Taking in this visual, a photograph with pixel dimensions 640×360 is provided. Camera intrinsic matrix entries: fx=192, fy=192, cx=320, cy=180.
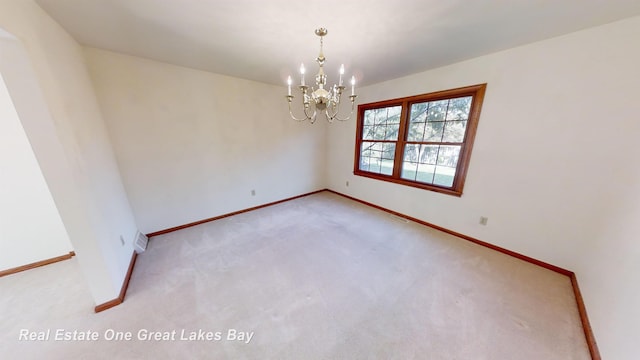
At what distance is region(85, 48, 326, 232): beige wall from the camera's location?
229 centimetres

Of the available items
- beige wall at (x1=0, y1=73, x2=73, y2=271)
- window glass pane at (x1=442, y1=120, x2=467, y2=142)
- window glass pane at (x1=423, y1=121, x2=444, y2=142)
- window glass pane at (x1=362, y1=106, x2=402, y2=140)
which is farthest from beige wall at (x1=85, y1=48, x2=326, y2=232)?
window glass pane at (x1=442, y1=120, x2=467, y2=142)

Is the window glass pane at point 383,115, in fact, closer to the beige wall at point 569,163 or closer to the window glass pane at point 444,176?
the beige wall at point 569,163

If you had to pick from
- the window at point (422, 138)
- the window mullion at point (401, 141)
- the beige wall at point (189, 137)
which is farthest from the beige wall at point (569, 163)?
the beige wall at point (189, 137)

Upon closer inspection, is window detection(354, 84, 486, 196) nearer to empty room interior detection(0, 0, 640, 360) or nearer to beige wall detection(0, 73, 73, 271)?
empty room interior detection(0, 0, 640, 360)

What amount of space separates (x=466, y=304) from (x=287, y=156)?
338 centimetres

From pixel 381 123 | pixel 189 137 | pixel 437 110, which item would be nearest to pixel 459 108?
pixel 437 110

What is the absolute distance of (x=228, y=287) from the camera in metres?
Result: 1.83

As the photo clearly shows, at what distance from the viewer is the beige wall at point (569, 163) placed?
55.0 inches

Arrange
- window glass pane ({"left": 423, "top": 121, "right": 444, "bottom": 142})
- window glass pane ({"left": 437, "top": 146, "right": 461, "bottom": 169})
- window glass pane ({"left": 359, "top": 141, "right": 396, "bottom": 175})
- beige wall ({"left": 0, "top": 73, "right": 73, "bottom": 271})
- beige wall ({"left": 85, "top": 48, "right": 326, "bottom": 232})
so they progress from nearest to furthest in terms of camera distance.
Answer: beige wall ({"left": 0, "top": 73, "right": 73, "bottom": 271}), beige wall ({"left": 85, "top": 48, "right": 326, "bottom": 232}), window glass pane ({"left": 437, "top": 146, "right": 461, "bottom": 169}), window glass pane ({"left": 423, "top": 121, "right": 444, "bottom": 142}), window glass pane ({"left": 359, "top": 141, "right": 396, "bottom": 175})

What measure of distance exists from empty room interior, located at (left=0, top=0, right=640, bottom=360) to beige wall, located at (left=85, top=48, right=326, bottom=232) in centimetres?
3

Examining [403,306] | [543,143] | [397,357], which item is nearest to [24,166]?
[397,357]

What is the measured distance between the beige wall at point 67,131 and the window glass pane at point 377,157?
366 centimetres

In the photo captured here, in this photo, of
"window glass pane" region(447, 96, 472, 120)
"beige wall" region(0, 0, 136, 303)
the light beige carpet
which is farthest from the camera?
"window glass pane" region(447, 96, 472, 120)

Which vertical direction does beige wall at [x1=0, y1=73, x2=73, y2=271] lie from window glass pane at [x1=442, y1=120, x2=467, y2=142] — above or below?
Answer: below
